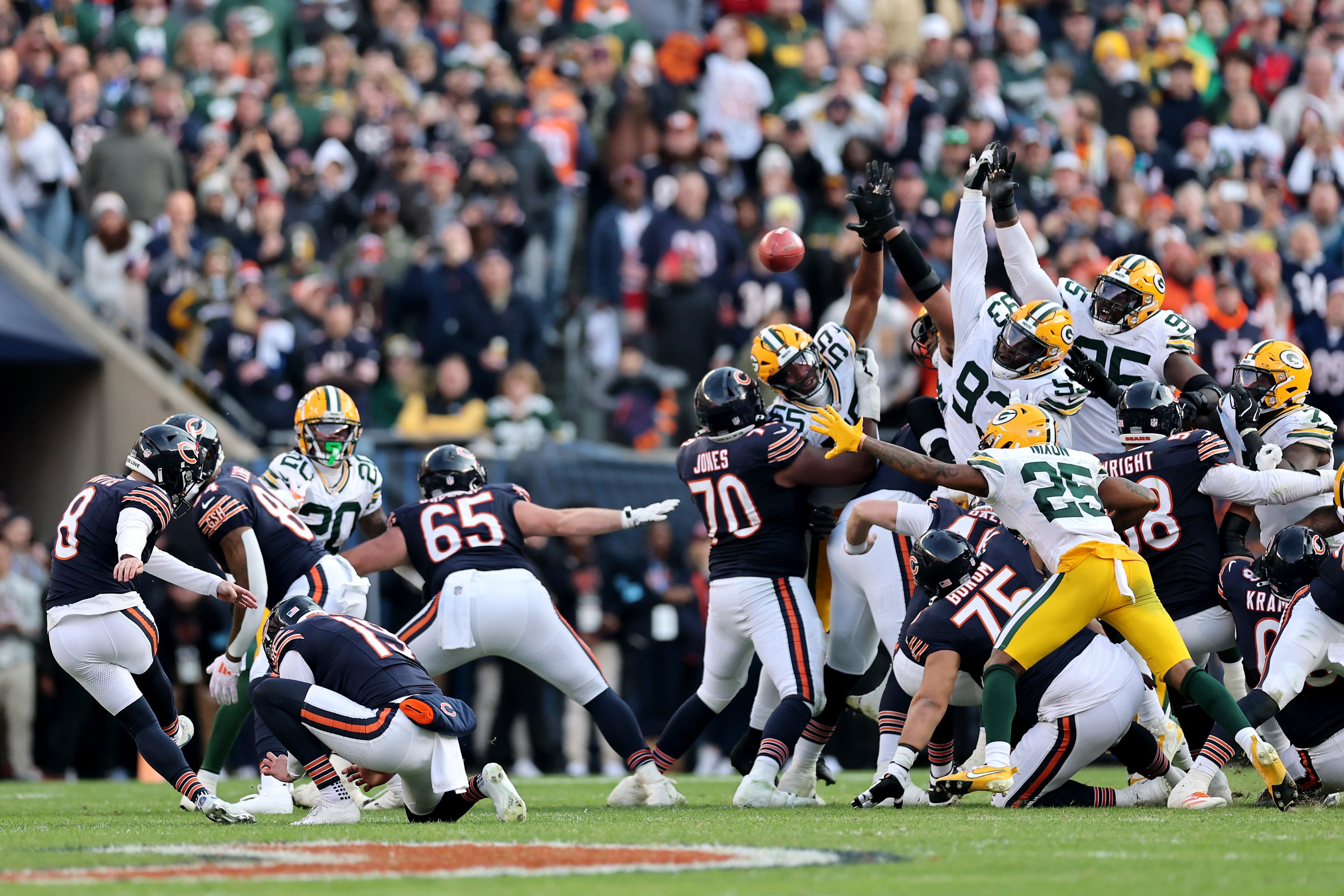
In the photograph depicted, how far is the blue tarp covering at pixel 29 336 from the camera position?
1385 centimetres

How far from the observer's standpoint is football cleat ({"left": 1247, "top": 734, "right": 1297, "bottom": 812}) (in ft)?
24.3

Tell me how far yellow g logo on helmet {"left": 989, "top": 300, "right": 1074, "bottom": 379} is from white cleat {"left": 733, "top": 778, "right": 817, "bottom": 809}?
236cm

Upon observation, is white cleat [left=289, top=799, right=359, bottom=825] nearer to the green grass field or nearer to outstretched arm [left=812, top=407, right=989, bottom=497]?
the green grass field

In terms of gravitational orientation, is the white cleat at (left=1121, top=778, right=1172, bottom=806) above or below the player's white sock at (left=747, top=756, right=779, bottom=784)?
below

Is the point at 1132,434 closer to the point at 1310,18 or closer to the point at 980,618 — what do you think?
the point at 980,618

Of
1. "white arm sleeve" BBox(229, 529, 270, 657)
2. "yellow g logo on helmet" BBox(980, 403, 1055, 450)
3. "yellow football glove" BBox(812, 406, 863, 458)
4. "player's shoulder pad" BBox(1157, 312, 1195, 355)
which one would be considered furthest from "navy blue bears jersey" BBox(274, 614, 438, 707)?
"player's shoulder pad" BBox(1157, 312, 1195, 355)

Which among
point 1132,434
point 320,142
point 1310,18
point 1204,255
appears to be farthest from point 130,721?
Answer: point 1310,18

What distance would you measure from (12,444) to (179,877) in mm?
10432

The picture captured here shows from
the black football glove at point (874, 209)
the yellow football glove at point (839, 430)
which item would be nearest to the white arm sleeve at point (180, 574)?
the yellow football glove at point (839, 430)

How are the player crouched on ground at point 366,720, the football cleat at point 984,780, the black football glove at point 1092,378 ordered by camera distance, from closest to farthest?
1. the player crouched on ground at point 366,720
2. the football cleat at point 984,780
3. the black football glove at point 1092,378

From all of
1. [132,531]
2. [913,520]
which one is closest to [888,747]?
[913,520]

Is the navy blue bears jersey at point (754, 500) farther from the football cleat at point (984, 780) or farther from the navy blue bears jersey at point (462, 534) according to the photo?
the football cleat at point (984, 780)

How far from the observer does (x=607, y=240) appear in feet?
49.2

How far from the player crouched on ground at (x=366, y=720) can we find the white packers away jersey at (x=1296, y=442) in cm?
419
